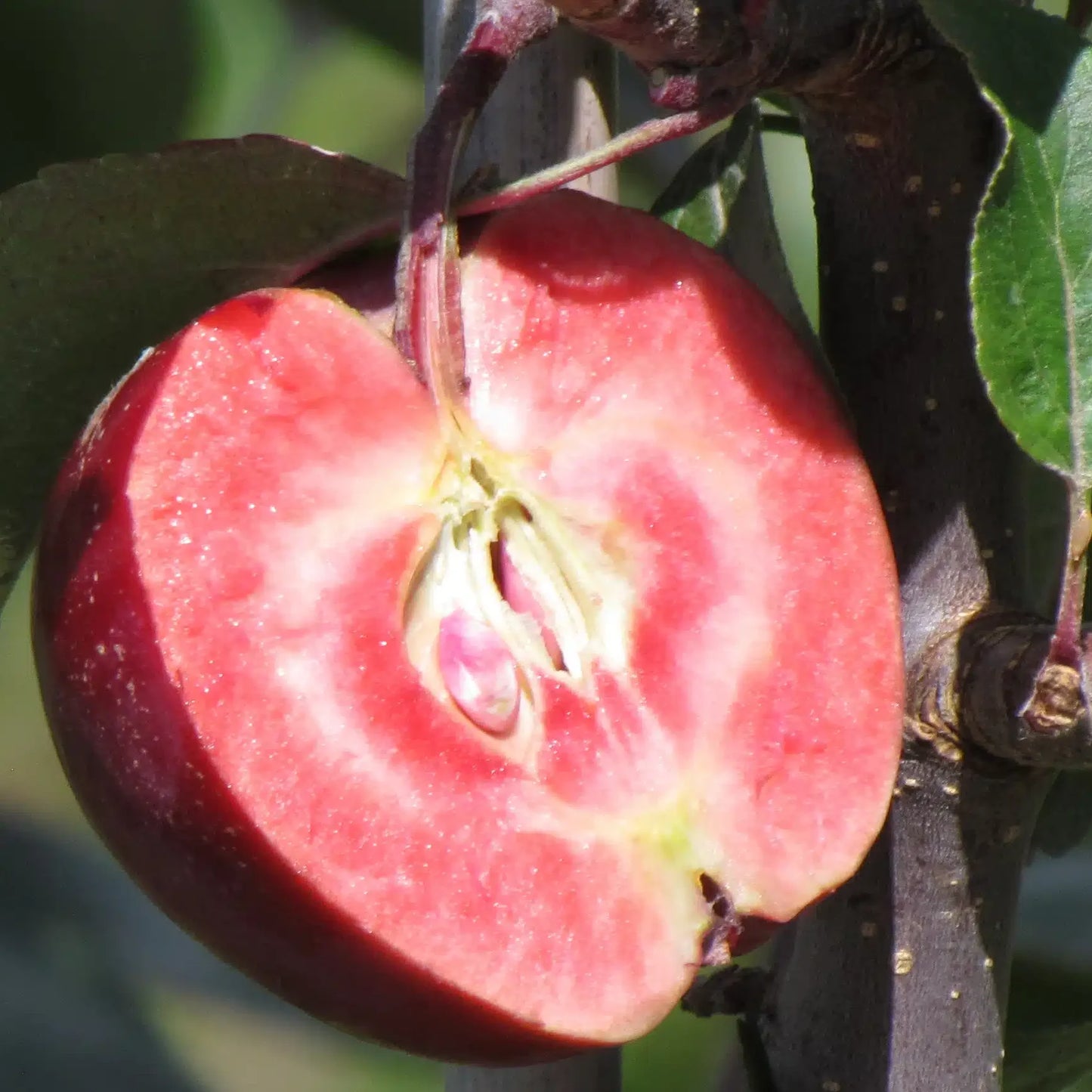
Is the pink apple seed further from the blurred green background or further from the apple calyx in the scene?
the blurred green background

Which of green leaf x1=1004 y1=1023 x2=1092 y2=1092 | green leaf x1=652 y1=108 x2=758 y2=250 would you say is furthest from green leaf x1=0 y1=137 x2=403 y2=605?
green leaf x1=1004 y1=1023 x2=1092 y2=1092

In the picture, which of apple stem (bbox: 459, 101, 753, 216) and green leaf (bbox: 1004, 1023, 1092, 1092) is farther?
green leaf (bbox: 1004, 1023, 1092, 1092)

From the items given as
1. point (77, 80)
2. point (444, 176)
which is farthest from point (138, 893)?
point (444, 176)

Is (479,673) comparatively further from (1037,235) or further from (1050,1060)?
(1050,1060)

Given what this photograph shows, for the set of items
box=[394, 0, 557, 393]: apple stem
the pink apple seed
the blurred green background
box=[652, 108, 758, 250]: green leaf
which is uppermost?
box=[394, 0, 557, 393]: apple stem

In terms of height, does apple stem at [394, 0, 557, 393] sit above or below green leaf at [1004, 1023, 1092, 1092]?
above

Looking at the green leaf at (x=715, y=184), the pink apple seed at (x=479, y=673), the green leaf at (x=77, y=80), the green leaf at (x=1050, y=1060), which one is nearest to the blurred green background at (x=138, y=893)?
the green leaf at (x=77, y=80)

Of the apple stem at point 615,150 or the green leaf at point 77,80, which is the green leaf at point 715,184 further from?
the green leaf at point 77,80

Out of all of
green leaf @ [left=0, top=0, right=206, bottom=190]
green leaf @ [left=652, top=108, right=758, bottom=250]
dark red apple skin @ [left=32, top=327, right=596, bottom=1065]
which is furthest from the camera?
green leaf @ [left=0, top=0, right=206, bottom=190]
